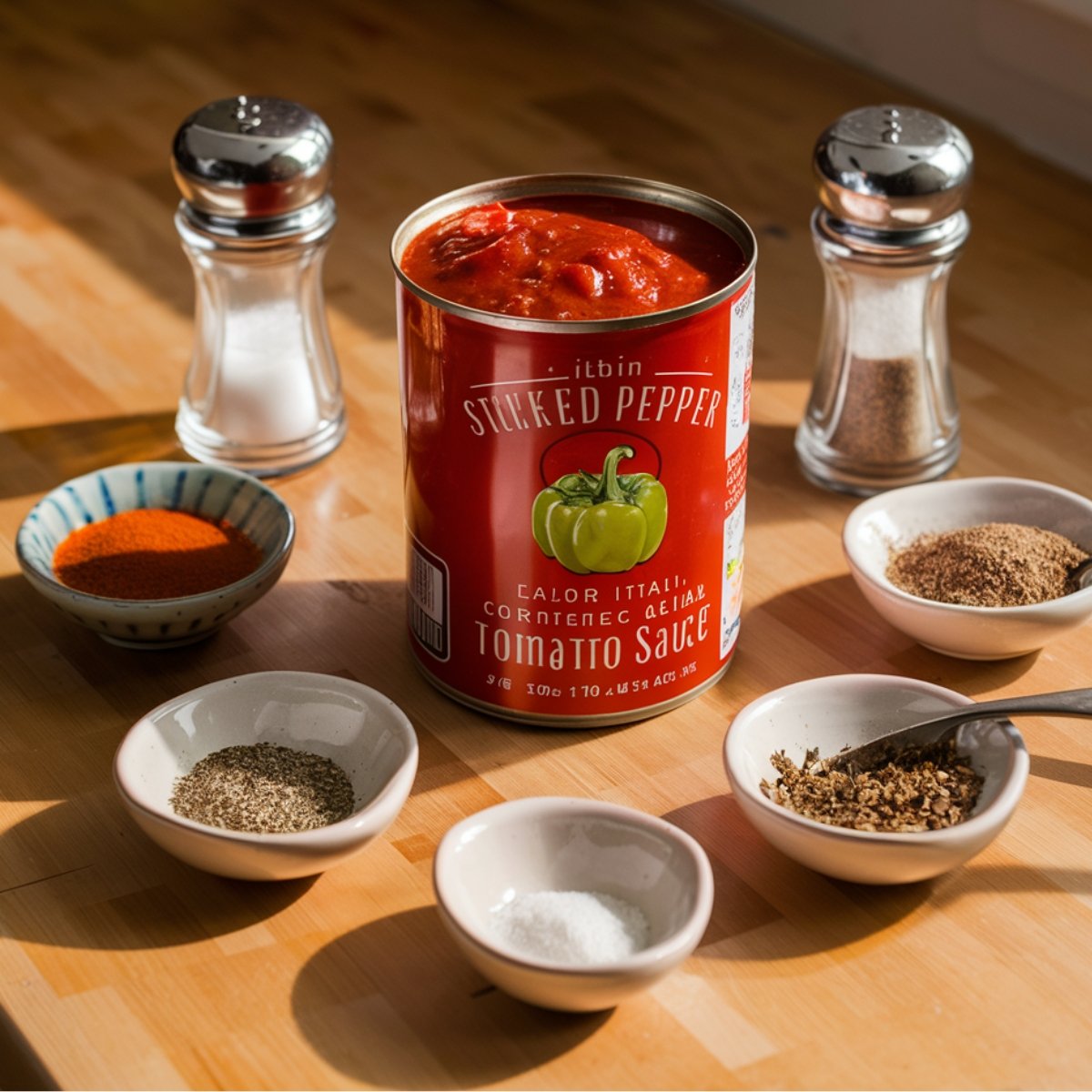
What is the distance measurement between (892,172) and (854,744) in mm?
454

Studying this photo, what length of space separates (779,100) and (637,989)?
57.7 inches

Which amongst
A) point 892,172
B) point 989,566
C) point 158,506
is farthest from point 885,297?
point 158,506

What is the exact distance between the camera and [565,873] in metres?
0.87

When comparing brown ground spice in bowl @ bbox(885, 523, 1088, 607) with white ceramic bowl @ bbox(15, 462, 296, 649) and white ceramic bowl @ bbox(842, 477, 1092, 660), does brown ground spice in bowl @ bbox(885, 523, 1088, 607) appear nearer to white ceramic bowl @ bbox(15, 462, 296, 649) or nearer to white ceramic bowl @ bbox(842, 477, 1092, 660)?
white ceramic bowl @ bbox(842, 477, 1092, 660)

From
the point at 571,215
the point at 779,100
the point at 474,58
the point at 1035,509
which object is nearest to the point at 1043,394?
the point at 1035,509

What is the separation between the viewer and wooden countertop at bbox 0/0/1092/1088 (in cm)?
82

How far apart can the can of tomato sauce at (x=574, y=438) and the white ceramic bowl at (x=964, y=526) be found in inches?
4.7

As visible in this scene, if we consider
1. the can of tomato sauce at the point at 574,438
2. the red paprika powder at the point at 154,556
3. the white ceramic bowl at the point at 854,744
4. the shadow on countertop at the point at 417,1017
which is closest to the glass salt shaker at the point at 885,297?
the can of tomato sauce at the point at 574,438

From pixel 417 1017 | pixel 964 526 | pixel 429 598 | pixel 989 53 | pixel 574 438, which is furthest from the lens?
pixel 989 53

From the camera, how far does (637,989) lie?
0.79 metres

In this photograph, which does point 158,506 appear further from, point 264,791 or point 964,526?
point 964,526

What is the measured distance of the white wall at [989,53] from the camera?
179 centimetres

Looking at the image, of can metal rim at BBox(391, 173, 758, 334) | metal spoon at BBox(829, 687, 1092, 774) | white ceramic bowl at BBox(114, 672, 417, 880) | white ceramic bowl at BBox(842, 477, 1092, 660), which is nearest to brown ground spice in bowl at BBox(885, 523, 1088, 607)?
white ceramic bowl at BBox(842, 477, 1092, 660)

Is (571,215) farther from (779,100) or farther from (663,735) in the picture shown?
(779,100)
